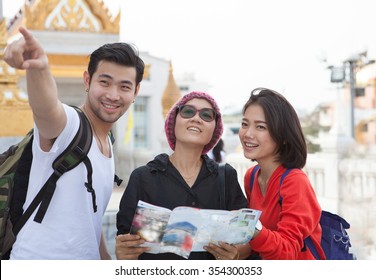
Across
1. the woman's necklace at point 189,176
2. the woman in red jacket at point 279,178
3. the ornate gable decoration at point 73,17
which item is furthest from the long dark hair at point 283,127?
the ornate gable decoration at point 73,17

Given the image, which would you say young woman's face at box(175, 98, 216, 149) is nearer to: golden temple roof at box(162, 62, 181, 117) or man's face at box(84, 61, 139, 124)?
man's face at box(84, 61, 139, 124)

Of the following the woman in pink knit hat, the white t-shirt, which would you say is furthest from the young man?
the woman in pink knit hat

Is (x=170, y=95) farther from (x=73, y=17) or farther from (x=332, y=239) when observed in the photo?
(x=332, y=239)

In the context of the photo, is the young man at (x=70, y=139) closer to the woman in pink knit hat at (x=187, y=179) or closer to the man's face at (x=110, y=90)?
the man's face at (x=110, y=90)

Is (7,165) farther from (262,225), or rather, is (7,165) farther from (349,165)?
(349,165)

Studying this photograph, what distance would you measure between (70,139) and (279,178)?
28.9 inches

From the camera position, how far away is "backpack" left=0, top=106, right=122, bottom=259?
68.4 inches

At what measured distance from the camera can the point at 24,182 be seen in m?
1.80

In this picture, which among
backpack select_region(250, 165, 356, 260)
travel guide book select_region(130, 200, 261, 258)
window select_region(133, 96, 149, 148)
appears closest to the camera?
travel guide book select_region(130, 200, 261, 258)

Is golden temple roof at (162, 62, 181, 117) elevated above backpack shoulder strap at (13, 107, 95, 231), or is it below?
above

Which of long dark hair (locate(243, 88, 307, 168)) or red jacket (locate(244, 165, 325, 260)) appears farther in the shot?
long dark hair (locate(243, 88, 307, 168))

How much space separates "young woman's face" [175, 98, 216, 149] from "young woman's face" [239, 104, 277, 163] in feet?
0.45

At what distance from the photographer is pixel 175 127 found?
2.03m

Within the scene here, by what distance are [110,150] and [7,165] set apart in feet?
1.14
